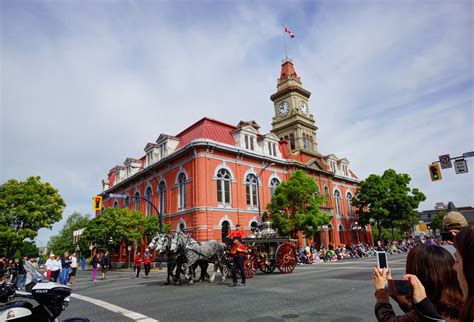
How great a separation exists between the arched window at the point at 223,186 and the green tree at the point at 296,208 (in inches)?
173

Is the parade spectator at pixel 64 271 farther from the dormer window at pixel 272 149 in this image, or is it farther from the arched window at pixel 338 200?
the arched window at pixel 338 200

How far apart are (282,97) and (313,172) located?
52.7 ft

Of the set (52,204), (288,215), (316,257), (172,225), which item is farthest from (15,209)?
(316,257)

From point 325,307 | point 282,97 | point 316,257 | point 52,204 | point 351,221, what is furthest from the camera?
point 282,97

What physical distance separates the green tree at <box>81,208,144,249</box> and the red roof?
9.14m

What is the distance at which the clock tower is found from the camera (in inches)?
1897

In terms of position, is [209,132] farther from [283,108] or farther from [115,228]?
[283,108]

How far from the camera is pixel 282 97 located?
51562mm

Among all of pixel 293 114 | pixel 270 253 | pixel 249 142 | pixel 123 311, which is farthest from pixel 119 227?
pixel 293 114

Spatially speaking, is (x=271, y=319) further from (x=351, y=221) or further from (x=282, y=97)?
(x=282, y=97)

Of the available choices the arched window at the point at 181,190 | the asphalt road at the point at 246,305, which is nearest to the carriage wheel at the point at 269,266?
the asphalt road at the point at 246,305

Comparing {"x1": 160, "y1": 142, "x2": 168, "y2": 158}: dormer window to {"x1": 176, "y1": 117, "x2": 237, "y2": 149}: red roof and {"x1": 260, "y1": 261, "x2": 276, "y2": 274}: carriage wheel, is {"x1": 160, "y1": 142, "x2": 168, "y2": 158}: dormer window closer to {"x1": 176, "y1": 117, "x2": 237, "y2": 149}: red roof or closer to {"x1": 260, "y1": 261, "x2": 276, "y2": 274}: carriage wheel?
{"x1": 176, "y1": 117, "x2": 237, "y2": 149}: red roof

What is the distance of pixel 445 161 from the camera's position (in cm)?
1756

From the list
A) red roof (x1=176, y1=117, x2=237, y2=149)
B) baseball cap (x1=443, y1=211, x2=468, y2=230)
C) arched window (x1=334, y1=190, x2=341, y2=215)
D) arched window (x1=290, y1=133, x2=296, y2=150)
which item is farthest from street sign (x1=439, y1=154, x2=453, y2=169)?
arched window (x1=290, y1=133, x2=296, y2=150)
